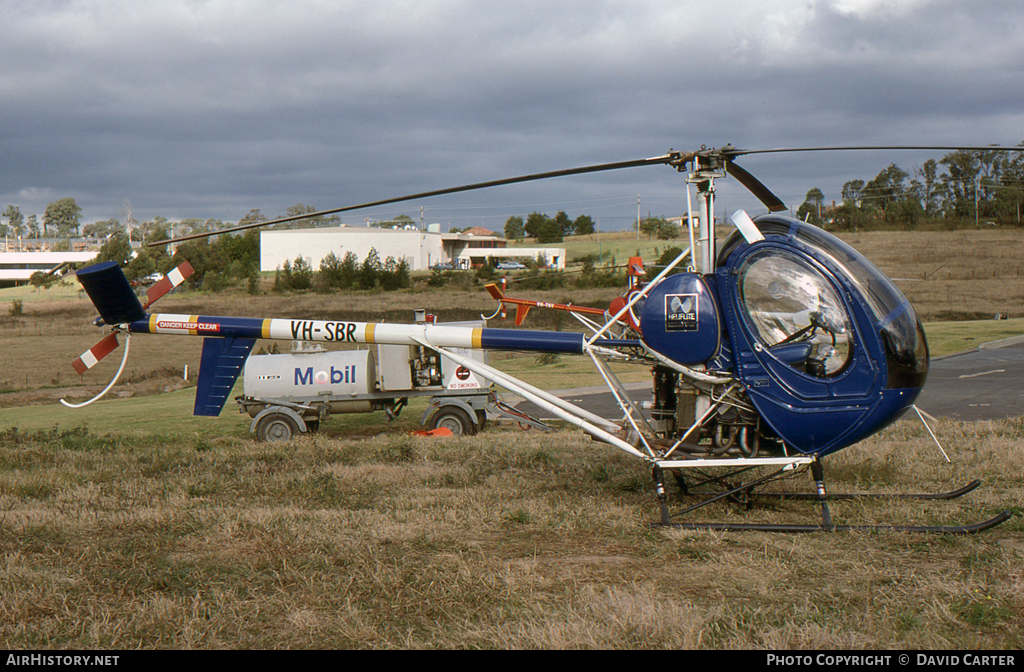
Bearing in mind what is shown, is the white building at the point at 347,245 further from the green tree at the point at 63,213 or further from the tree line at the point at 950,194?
the green tree at the point at 63,213

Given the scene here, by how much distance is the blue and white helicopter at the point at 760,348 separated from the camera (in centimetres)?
680

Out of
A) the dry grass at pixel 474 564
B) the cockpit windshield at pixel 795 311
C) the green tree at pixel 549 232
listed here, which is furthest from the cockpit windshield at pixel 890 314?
the green tree at pixel 549 232

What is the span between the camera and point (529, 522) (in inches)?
291

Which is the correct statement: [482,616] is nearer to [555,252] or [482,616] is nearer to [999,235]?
[999,235]

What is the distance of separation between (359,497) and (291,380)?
803cm

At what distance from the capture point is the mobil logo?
16109 millimetres

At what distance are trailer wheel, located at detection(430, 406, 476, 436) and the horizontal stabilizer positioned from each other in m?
6.96

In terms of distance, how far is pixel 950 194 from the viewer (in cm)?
7712

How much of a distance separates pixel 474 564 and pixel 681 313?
286 centimetres

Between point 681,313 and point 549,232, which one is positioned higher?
point 549,232

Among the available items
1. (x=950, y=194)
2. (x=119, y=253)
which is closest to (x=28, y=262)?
(x=119, y=253)

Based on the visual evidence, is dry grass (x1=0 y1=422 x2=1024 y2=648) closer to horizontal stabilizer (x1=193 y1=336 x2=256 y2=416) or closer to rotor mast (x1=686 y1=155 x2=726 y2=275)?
horizontal stabilizer (x1=193 y1=336 x2=256 y2=416)

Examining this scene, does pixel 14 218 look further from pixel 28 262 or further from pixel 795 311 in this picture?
pixel 795 311

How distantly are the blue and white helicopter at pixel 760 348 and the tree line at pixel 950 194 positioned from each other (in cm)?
6431
